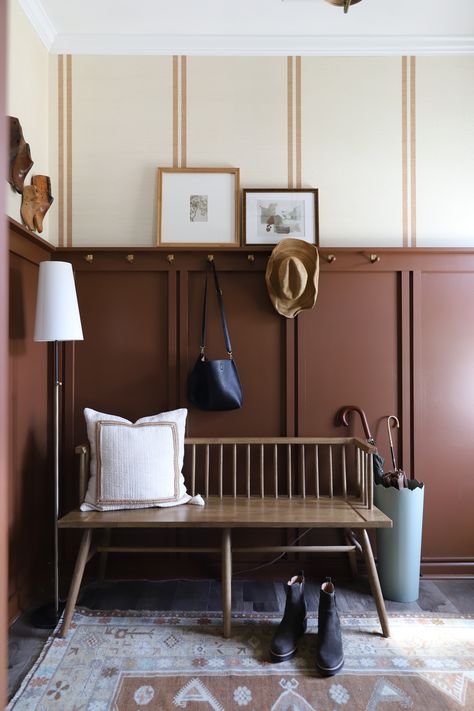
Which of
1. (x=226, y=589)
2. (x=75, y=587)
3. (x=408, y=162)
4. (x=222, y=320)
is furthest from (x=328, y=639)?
(x=408, y=162)

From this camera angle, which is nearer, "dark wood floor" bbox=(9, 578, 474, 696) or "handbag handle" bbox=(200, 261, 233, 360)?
"dark wood floor" bbox=(9, 578, 474, 696)

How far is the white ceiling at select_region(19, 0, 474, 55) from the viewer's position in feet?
8.16

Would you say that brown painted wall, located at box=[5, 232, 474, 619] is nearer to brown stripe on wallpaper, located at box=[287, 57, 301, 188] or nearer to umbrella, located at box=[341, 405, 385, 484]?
umbrella, located at box=[341, 405, 385, 484]

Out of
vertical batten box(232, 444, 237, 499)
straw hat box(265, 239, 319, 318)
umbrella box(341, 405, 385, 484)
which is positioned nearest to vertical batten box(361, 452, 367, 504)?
umbrella box(341, 405, 385, 484)

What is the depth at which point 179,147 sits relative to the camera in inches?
108

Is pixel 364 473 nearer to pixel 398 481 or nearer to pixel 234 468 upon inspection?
pixel 398 481

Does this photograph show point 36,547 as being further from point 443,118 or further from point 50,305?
point 443,118

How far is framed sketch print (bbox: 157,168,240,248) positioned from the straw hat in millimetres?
298

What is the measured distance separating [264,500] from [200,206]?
168 cm

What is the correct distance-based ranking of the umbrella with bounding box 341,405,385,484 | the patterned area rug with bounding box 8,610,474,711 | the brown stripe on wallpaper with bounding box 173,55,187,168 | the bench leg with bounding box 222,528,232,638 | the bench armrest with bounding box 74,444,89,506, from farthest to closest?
the brown stripe on wallpaper with bounding box 173,55,187,168
the umbrella with bounding box 341,405,385,484
the bench armrest with bounding box 74,444,89,506
the bench leg with bounding box 222,528,232,638
the patterned area rug with bounding box 8,610,474,711

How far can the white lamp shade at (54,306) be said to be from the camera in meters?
2.21

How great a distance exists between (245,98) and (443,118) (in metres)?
Result: 1.16

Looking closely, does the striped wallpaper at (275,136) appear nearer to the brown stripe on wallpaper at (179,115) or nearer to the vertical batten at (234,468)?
the brown stripe on wallpaper at (179,115)

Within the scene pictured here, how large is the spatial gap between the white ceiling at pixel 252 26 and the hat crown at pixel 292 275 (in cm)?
126
